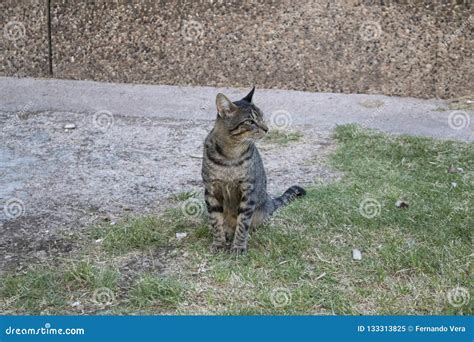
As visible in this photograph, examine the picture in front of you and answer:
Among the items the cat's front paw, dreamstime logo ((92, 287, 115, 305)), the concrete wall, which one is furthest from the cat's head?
the concrete wall

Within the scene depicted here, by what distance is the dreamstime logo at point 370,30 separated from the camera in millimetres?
7086

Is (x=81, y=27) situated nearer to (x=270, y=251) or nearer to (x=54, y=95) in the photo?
(x=54, y=95)

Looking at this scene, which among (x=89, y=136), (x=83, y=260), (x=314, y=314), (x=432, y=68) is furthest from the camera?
(x=432, y=68)

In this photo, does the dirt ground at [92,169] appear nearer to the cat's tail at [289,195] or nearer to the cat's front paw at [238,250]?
the cat's tail at [289,195]

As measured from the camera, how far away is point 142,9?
7.29m

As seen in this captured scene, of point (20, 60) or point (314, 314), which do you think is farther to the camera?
point (20, 60)

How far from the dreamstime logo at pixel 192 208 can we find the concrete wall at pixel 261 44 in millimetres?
2606

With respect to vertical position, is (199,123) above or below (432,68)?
below

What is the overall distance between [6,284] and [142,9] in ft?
13.3

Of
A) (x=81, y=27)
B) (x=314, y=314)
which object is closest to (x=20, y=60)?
(x=81, y=27)

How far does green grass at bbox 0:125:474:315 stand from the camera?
3746mm

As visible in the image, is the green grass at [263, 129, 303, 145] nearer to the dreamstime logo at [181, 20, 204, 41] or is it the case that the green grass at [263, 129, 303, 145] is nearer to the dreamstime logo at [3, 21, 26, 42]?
the dreamstime logo at [181, 20, 204, 41]

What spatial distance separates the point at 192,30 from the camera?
7.28 metres

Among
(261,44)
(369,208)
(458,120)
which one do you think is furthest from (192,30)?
(369,208)
